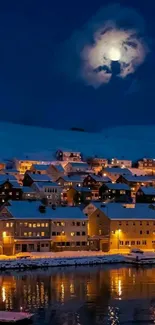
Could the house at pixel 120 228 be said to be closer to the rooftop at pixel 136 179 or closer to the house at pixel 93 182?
the house at pixel 93 182

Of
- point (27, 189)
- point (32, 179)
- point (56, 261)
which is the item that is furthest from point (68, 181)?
point (56, 261)

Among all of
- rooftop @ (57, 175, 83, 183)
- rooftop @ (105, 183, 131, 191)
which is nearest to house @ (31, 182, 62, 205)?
rooftop @ (105, 183, 131, 191)

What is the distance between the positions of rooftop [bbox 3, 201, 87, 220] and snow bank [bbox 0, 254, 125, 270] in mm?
6746

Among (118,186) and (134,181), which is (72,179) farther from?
(118,186)

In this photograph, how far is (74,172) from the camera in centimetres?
10131

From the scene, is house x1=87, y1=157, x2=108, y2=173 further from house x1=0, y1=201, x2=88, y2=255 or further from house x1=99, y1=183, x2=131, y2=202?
house x1=0, y1=201, x2=88, y2=255

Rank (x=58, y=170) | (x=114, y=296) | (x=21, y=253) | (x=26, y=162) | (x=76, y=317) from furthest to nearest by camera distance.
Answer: (x=26, y=162) < (x=58, y=170) < (x=21, y=253) < (x=114, y=296) < (x=76, y=317)

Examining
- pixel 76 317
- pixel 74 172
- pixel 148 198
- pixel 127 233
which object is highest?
pixel 74 172

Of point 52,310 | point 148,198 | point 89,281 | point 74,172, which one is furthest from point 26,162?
point 52,310

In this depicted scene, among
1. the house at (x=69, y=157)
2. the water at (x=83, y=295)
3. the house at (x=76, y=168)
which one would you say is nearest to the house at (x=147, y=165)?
the house at (x=69, y=157)

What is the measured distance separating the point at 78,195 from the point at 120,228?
21.0 m

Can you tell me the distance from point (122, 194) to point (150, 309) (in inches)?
1971

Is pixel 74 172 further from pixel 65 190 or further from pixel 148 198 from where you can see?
pixel 148 198

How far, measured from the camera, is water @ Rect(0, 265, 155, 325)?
28562 millimetres
